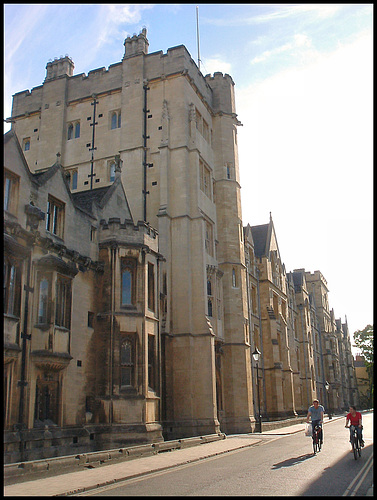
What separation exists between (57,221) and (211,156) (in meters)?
17.9

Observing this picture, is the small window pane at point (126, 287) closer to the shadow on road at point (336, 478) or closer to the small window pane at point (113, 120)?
the shadow on road at point (336, 478)

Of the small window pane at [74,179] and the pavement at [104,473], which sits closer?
the pavement at [104,473]

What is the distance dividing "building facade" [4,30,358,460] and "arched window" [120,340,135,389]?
0.05 metres

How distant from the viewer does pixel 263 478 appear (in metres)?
11.4

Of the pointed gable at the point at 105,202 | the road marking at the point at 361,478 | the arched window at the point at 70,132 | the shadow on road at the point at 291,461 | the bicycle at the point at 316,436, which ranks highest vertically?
the arched window at the point at 70,132

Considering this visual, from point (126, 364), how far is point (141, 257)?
4.78 meters

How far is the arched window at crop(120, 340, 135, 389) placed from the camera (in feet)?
68.4

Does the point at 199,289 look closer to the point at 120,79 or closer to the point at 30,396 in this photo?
the point at 30,396

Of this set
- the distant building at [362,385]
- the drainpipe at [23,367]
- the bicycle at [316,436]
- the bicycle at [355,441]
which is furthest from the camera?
Result: the distant building at [362,385]

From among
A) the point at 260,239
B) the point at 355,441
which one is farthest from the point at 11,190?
the point at 260,239

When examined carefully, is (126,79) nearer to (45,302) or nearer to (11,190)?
(11,190)

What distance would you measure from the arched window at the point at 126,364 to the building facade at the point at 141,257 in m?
0.05

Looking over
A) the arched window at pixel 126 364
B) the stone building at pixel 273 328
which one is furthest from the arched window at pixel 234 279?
the arched window at pixel 126 364

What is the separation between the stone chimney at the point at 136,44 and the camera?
34.3 m
